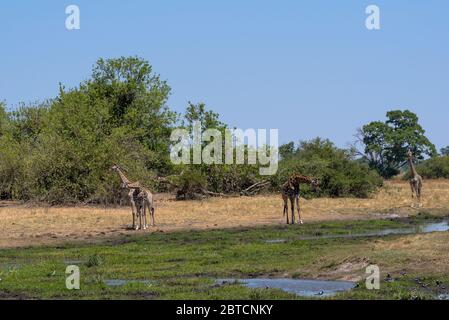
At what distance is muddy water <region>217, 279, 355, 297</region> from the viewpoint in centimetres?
1400

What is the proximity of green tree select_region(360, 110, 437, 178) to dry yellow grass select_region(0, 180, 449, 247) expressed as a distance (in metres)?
40.4

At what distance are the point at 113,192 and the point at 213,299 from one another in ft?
78.4

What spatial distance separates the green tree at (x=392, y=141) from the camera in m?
82.6

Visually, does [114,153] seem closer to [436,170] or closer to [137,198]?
[137,198]

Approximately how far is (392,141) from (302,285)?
228ft

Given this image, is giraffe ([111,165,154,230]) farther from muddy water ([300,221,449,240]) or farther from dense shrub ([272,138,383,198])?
dense shrub ([272,138,383,198])

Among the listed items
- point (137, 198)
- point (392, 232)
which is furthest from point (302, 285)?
point (137, 198)

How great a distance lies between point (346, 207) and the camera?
36406 mm

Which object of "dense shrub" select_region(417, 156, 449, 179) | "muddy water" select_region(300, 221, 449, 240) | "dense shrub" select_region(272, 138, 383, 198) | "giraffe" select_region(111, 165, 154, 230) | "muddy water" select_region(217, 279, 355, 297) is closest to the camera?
"muddy water" select_region(217, 279, 355, 297)

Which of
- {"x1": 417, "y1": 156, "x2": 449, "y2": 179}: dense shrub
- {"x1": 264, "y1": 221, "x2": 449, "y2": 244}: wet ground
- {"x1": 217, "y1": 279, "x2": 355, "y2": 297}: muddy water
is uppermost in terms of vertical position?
{"x1": 417, "y1": 156, "x2": 449, "y2": 179}: dense shrub

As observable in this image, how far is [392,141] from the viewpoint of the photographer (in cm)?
8275

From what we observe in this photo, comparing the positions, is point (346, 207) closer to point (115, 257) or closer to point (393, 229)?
point (393, 229)

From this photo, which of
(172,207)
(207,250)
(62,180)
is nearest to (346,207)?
(172,207)

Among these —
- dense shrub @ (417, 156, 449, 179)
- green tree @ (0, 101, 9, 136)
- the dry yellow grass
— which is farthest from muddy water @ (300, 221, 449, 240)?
dense shrub @ (417, 156, 449, 179)
